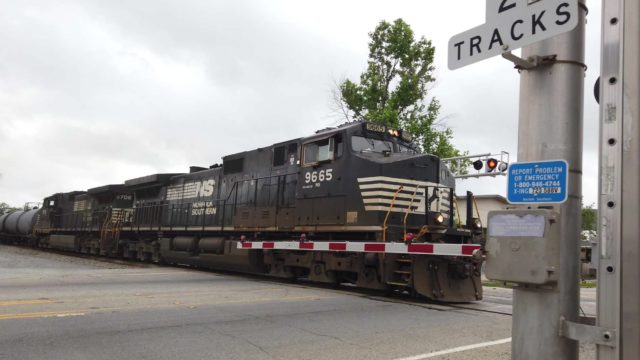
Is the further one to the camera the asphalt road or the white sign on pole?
the asphalt road

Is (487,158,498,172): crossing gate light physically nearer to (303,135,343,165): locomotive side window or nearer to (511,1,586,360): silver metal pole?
(303,135,343,165): locomotive side window

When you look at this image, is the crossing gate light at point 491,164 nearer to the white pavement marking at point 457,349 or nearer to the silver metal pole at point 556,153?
the white pavement marking at point 457,349

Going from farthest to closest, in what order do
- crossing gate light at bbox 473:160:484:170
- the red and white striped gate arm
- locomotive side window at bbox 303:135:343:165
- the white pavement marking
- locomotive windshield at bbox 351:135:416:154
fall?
1. crossing gate light at bbox 473:160:484:170
2. locomotive side window at bbox 303:135:343:165
3. locomotive windshield at bbox 351:135:416:154
4. the red and white striped gate arm
5. the white pavement marking

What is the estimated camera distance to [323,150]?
1231 centimetres

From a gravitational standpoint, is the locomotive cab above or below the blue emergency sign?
above

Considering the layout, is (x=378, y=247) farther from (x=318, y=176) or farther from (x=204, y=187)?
(x=204, y=187)

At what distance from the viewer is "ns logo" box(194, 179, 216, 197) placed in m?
17.2

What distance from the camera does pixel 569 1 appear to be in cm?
231

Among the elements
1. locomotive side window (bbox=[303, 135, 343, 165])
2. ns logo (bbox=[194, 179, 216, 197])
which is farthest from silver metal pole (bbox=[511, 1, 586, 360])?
ns logo (bbox=[194, 179, 216, 197])

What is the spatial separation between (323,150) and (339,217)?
176 cm

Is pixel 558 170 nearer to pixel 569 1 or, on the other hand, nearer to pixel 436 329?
pixel 569 1

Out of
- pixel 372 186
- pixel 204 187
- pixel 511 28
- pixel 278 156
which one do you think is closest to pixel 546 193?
pixel 511 28

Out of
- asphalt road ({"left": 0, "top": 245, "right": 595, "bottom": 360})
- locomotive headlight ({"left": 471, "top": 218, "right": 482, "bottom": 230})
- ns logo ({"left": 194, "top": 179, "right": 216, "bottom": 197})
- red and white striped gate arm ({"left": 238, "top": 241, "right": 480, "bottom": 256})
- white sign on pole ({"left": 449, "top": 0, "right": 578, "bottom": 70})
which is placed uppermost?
ns logo ({"left": 194, "top": 179, "right": 216, "bottom": 197})

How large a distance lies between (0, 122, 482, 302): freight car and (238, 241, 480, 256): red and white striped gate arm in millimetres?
21
